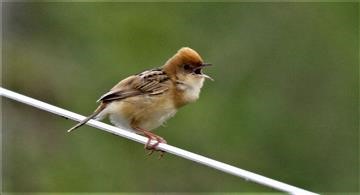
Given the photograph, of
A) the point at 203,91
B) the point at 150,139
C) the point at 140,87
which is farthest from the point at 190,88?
the point at 203,91

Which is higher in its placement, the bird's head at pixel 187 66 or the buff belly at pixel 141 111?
the bird's head at pixel 187 66

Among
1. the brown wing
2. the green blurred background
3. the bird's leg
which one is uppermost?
the brown wing

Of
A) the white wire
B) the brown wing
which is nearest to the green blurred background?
the brown wing

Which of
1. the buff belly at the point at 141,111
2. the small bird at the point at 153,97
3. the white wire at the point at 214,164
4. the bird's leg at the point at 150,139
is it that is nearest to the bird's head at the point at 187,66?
the small bird at the point at 153,97

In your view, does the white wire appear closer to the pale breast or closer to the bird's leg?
the bird's leg

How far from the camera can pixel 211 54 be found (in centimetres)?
1041

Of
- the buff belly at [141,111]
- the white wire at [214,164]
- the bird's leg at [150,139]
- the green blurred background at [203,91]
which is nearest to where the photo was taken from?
the white wire at [214,164]

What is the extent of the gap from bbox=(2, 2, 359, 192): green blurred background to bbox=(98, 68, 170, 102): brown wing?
11.9ft

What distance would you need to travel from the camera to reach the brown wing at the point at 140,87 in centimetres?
644

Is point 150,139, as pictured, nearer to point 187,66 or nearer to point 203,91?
point 187,66

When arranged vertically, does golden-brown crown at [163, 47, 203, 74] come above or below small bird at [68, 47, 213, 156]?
above

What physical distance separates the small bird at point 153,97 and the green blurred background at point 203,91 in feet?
11.9

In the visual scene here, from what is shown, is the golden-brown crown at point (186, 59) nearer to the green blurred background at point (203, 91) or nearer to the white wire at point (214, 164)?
the white wire at point (214, 164)

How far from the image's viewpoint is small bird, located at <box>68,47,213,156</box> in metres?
6.41
